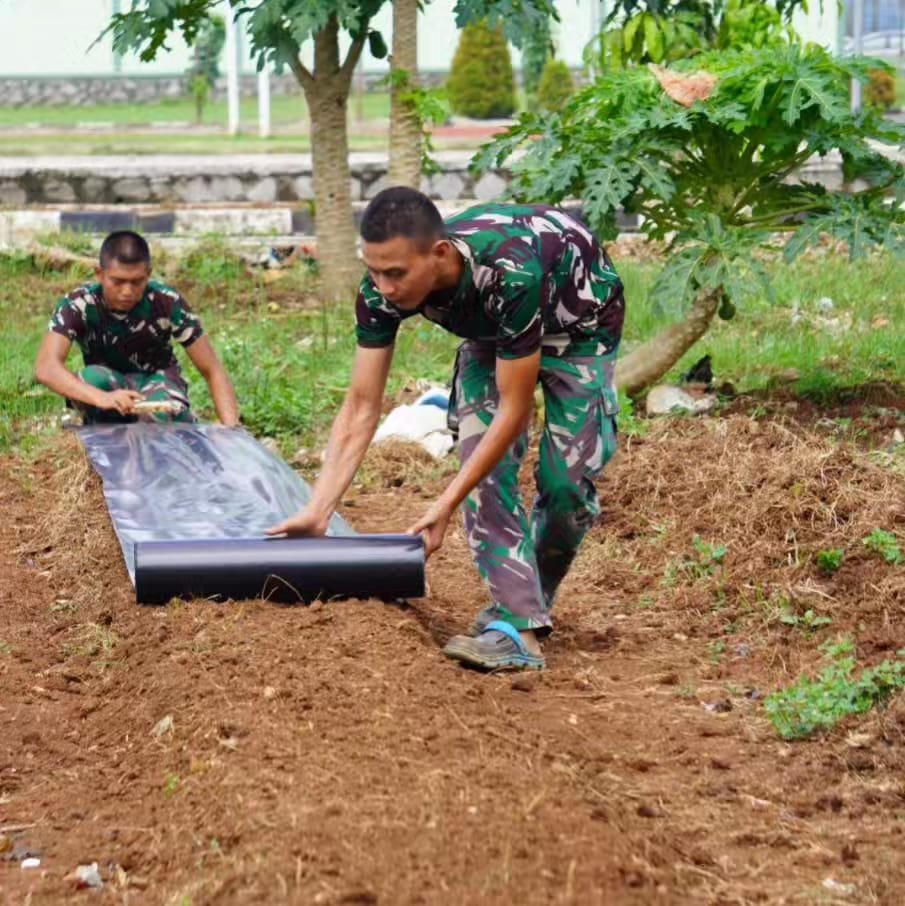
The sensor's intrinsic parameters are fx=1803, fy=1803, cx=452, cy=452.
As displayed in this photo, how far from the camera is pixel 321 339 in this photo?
10555mm

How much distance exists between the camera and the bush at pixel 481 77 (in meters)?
31.9

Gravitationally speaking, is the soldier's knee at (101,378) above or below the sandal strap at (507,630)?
above

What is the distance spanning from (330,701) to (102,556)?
2.32 meters

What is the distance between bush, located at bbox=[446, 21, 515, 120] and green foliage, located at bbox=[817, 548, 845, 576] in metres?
26.5

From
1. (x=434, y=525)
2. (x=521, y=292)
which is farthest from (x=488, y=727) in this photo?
(x=521, y=292)

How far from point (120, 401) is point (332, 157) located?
477 cm

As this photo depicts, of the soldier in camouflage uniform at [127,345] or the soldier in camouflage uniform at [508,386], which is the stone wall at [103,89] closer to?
the soldier in camouflage uniform at [127,345]

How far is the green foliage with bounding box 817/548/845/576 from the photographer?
6066 millimetres

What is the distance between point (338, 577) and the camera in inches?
210

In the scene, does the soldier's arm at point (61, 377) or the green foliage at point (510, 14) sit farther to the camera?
the green foliage at point (510, 14)

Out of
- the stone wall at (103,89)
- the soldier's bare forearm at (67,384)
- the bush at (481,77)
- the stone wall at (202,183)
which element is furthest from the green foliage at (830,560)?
the stone wall at (103,89)

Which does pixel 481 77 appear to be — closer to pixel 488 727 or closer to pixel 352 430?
pixel 352 430

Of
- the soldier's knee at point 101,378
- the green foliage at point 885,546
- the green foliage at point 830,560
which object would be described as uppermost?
the soldier's knee at point 101,378

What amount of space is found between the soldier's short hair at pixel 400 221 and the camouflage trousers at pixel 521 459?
64 centimetres
